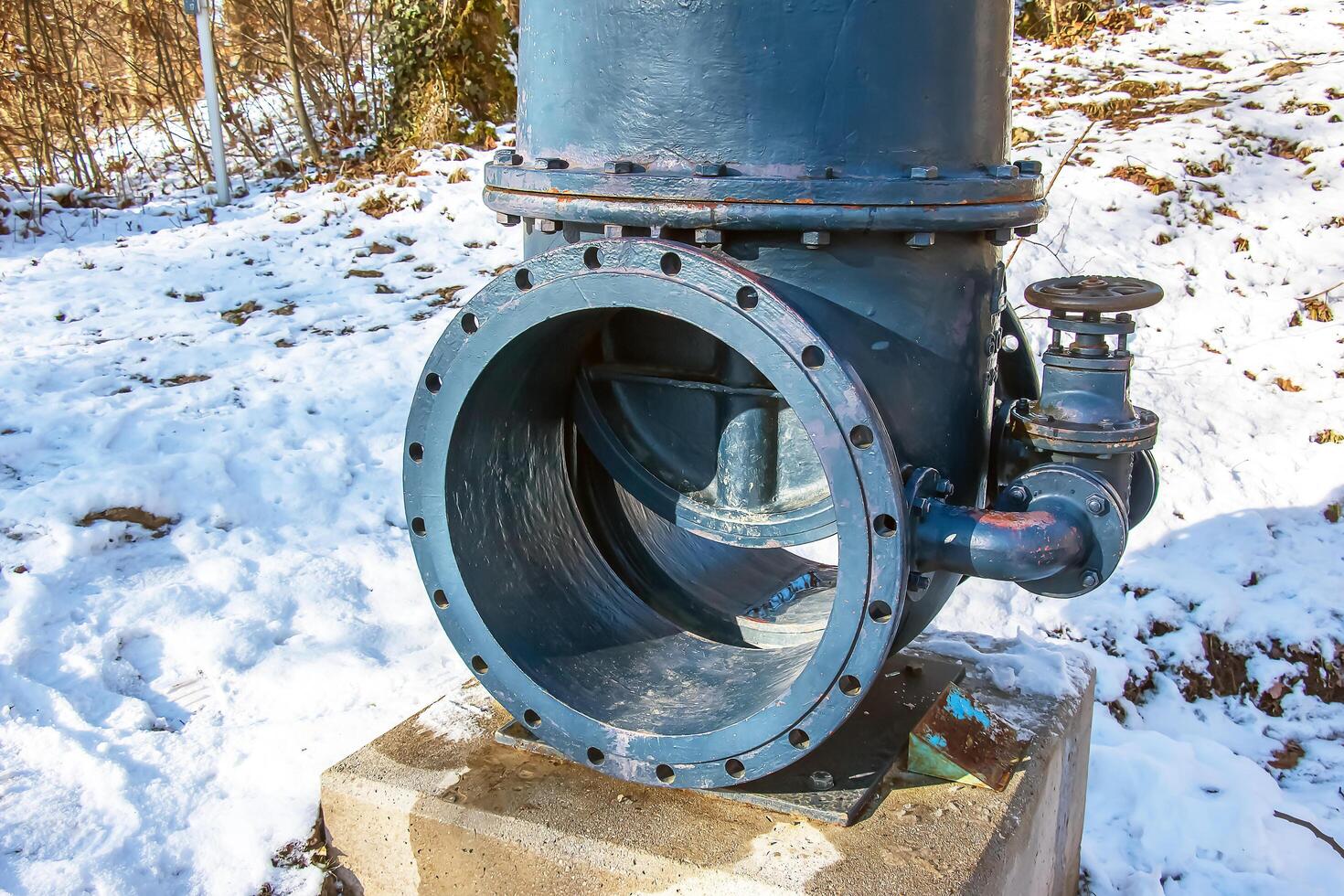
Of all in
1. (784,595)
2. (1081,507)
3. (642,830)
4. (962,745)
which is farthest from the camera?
(784,595)

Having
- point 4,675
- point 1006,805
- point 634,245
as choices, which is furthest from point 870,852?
point 4,675

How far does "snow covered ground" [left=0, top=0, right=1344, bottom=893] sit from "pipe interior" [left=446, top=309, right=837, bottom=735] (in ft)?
1.98

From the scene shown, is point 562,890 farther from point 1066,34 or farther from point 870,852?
point 1066,34

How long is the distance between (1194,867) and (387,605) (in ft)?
6.66

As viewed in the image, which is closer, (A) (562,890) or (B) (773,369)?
(B) (773,369)

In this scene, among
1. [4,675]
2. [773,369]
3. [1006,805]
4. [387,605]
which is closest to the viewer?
[773,369]

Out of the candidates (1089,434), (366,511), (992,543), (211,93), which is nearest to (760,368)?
(992,543)

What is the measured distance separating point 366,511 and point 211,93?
4.35 meters

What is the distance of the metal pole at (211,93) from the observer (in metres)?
6.31

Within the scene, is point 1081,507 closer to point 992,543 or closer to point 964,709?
point 992,543

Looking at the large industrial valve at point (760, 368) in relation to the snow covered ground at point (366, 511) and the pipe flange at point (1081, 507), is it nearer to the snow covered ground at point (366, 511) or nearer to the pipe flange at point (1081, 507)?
the pipe flange at point (1081, 507)

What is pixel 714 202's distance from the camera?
1372mm

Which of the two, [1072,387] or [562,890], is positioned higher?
[1072,387]

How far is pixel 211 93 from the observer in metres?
6.51
